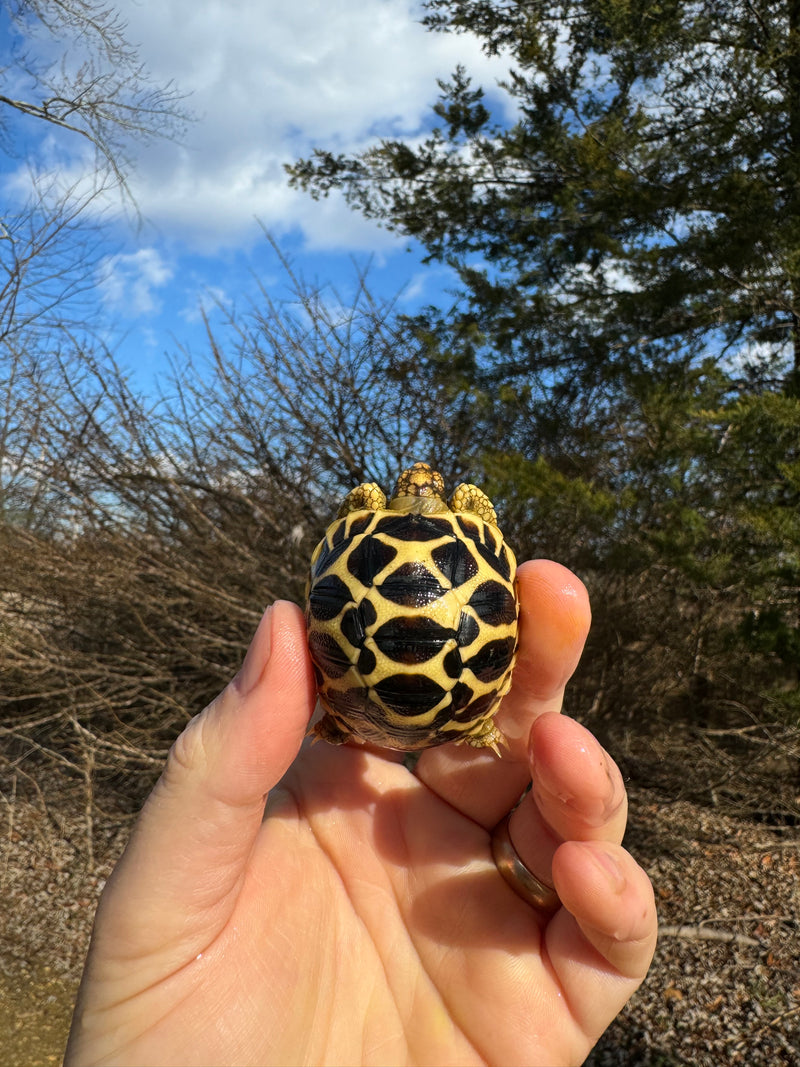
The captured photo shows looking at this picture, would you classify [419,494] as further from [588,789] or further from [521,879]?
[521,879]

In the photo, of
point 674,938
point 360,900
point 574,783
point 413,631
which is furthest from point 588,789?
point 674,938

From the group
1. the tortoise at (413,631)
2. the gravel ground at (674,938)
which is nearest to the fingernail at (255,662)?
the tortoise at (413,631)

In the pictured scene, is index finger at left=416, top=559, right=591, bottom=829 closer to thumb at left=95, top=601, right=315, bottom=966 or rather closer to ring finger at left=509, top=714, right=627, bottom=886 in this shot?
ring finger at left=509, top=714, right=627, bottom=886

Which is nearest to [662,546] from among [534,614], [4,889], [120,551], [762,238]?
[762,238]

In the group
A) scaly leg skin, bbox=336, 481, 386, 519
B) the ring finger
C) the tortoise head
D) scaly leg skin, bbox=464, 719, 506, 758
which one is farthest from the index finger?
scaly leg skin, bbox=336, 481, 386, 519

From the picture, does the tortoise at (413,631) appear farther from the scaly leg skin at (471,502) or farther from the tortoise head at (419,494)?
the scaly leg skin at (471,502)
